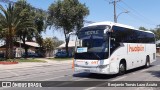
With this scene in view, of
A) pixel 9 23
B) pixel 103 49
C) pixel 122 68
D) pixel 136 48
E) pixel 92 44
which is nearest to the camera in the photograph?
pixel 103 49


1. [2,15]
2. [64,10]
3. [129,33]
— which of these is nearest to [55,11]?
[64,10]

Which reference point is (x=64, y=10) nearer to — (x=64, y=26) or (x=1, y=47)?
(x=64, y=26)

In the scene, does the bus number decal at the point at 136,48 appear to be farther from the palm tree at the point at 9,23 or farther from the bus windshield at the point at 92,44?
the palm tree at the point at 9,23

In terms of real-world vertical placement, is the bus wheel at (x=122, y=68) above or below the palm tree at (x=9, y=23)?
below

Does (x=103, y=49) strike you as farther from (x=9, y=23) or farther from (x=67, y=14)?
(x=67, y=14)

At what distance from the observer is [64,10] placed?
5234 cm

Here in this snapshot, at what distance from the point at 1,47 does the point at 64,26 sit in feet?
76.5

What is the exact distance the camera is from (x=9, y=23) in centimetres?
3797

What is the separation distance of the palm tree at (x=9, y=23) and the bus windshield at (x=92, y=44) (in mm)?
23096

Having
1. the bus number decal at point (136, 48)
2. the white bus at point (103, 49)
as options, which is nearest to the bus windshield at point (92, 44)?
the white bus at point (103, 49)

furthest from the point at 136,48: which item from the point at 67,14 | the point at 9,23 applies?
the point at 67,14

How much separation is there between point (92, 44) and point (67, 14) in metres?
36.9

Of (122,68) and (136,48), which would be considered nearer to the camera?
(122,68)

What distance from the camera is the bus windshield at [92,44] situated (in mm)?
15586
